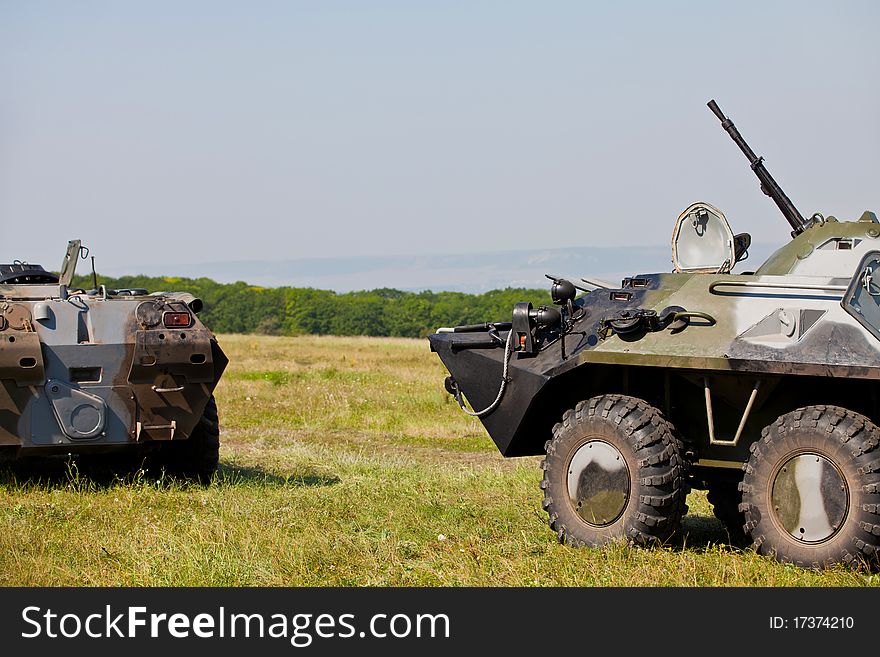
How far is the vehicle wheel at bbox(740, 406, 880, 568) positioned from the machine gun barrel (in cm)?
228

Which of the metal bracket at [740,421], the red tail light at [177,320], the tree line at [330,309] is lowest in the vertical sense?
the tree line at [330,309]

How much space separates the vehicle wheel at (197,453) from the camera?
10.6 meters

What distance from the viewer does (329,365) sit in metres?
26.3

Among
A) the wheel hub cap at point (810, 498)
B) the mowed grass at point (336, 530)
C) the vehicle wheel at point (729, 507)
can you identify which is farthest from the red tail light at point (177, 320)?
the wheel hub cap at point (810, 498)

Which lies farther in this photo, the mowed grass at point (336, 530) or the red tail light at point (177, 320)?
the red tail light at point (177, 320)

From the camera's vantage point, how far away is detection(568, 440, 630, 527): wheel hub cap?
7344mm

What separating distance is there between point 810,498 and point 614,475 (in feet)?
3.65

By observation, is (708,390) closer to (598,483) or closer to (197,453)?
(598,483)

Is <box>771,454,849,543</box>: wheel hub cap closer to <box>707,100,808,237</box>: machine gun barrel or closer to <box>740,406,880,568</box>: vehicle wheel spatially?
<box>740,406,880,568</box>: vehicle wheel

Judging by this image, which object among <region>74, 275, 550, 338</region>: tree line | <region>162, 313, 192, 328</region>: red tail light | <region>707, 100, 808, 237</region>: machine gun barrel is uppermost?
<region>707, 100, 808, 237</region>: machine gun barrel

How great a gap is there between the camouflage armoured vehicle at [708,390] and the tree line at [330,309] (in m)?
42.5

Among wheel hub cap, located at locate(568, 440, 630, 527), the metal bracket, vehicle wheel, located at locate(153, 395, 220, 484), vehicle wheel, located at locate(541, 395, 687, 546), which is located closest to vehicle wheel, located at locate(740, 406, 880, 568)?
the metal bracket

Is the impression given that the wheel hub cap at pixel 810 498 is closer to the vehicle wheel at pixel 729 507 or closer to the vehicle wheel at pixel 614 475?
the vehicle wheel at pixel 614 475

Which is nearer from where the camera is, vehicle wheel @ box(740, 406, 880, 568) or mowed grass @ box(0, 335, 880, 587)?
vehicle wheel @ box(740, 406, 880, 568)
